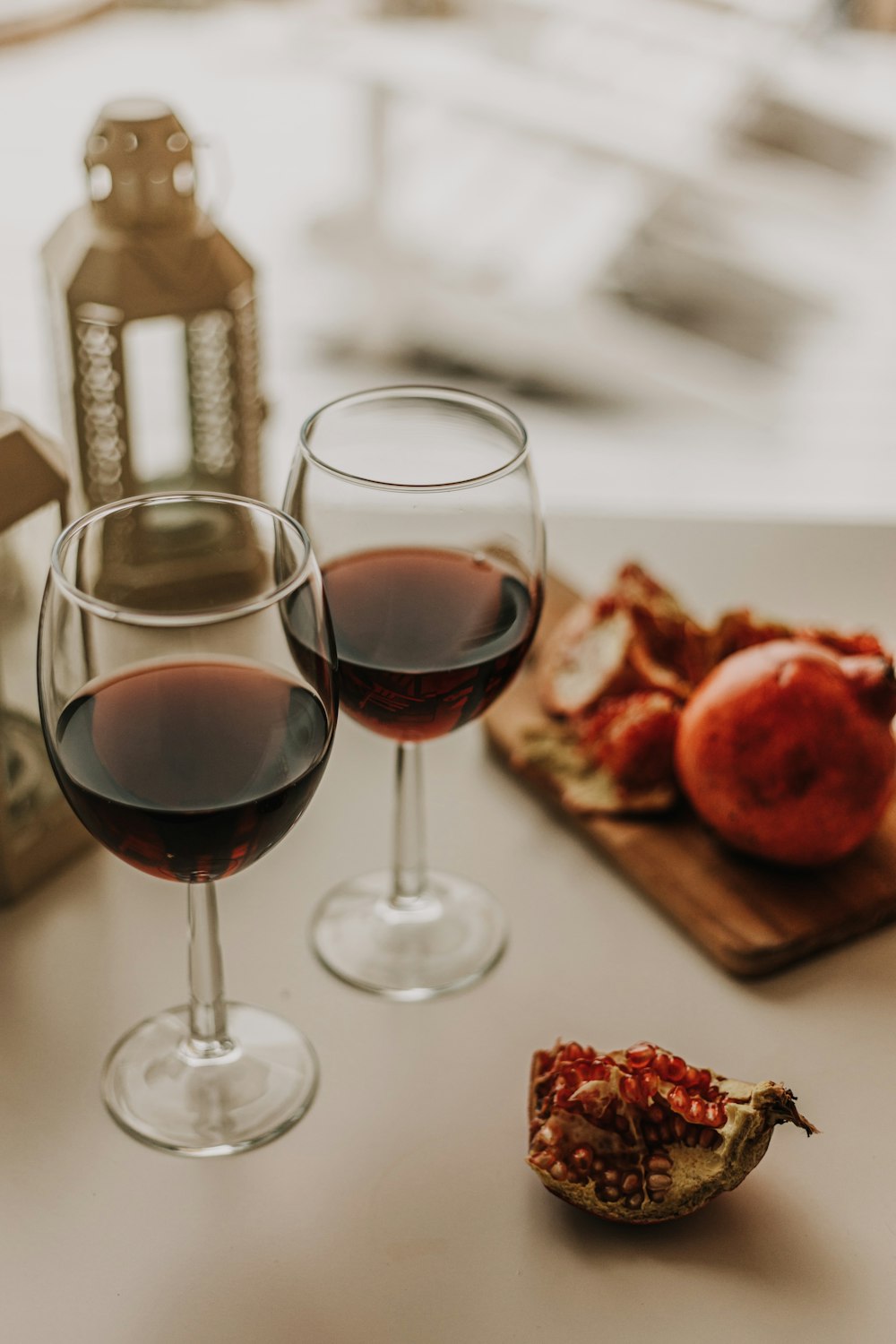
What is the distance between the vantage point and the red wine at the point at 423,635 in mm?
821

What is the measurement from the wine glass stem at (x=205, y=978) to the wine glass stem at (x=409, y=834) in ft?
0.49

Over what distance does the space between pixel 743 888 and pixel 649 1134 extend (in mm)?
217

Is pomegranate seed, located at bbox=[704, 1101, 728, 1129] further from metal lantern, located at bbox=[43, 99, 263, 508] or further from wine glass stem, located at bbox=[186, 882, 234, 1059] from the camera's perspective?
metal lantern, located at bbox=[43, 99, 263, 508]

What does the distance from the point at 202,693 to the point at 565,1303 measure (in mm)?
326

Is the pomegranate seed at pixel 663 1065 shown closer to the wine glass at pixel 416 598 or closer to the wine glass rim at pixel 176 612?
the wine glass at pixel 416 598

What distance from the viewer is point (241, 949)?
2.98 ft

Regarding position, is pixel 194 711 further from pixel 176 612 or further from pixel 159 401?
pixel 159 401

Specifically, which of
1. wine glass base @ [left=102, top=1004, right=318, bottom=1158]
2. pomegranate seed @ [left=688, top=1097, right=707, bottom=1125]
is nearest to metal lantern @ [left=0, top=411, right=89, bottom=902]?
wine glass base @ [left=102, top=1004, right=318, bottom=1158]

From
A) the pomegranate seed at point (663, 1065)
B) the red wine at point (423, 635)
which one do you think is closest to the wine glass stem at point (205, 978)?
the red wine at point (423, 635)

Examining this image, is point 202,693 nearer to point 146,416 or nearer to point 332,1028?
point 332,1028

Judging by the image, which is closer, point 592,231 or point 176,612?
point 176,612

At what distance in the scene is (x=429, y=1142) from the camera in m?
0.79

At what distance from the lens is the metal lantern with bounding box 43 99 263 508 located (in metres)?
1.02

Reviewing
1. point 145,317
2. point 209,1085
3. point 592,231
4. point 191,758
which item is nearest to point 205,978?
point 209,1085
